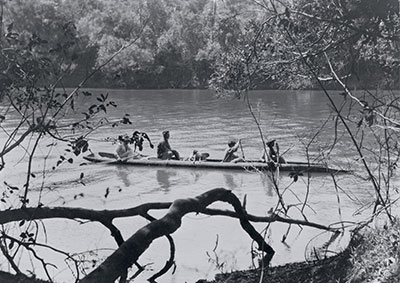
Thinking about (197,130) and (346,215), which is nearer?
(346,215)

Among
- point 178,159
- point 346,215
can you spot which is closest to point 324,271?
point 346,215

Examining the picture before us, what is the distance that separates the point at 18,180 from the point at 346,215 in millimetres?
9065

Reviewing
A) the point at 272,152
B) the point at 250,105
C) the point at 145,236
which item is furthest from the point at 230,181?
the point at 145,236

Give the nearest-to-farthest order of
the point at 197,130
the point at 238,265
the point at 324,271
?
the point at 324,271 < the point at 238,265 < the point at 197,130

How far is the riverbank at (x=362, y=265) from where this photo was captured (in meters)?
4.27

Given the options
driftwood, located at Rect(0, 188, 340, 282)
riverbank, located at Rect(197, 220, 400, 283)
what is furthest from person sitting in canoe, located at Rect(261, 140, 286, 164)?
riverbank, located at Rect(197, 220, 400, 283)

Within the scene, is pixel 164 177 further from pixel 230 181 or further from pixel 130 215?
pixel 130 215

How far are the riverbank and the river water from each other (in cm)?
41

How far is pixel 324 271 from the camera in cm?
487

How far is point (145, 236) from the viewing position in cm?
403

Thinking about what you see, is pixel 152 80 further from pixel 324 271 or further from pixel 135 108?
pixel 324 271

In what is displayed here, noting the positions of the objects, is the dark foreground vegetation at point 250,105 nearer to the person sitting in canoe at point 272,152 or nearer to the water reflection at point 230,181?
the person sitting in canoe at point 272,152

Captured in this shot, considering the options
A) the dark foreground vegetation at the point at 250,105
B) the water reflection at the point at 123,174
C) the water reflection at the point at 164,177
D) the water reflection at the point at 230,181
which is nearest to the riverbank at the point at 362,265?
the dark foreground vegetation at the point at 250,105

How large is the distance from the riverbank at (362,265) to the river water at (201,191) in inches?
16.1
